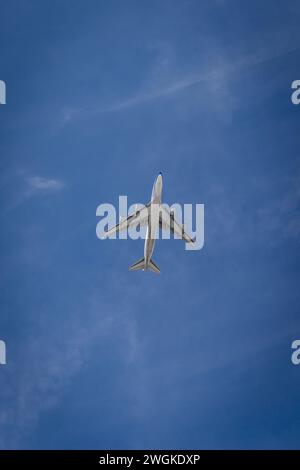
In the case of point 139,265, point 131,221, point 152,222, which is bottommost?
point 139,265

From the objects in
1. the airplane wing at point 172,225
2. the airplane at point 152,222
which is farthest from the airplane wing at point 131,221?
the airplane wing at point 172,225

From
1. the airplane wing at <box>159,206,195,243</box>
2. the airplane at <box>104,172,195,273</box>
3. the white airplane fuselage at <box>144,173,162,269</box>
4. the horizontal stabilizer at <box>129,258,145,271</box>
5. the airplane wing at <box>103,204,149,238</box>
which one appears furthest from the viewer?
the horizontal stabilizer at <box>129,258,145,271</box>

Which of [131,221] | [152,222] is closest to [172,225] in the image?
[152,222]

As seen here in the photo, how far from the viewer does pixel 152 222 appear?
93.8 meters

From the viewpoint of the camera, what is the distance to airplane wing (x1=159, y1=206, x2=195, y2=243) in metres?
95.6

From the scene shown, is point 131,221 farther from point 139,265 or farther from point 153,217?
point 139,265

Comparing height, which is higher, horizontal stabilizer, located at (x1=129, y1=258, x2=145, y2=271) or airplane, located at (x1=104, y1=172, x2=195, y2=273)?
airplane, located at (x1=104, y1=172, x2=195, y2=273)

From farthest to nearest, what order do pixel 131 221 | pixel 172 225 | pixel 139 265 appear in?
pixel 139 265
pixel 172 225
pixel 131 221

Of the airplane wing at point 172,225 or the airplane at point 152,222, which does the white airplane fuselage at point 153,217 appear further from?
the airplane wing at point 172,225

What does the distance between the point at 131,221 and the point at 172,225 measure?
25.7 ft

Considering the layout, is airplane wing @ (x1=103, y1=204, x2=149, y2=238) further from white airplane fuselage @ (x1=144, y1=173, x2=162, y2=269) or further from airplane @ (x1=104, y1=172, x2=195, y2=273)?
white airplane fuselage @ (x1=144, y1=173, x2=162, y2=269)

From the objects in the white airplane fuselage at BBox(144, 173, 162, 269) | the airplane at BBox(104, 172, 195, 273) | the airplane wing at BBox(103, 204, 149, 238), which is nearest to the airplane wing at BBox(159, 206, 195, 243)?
the airplane at BBox(104, 172, 195, 273)
